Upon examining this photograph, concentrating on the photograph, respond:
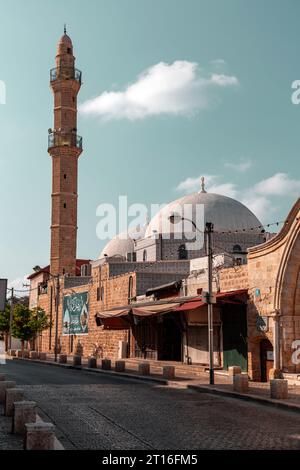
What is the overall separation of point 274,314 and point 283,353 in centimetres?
146

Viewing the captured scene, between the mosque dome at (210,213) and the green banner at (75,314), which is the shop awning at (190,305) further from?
the mosque dome at (210,213)

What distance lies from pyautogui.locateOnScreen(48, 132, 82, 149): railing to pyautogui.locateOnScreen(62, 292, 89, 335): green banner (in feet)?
46.3

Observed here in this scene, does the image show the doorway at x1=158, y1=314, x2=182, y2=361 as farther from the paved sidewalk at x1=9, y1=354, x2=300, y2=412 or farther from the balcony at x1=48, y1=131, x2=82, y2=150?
the balcony at x1=48, y1=131, x2=82, y2=150

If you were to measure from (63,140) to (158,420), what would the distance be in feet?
145

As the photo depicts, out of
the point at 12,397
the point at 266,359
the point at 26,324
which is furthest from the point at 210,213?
the point at 12,397

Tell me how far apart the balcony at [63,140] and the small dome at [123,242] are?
42.3 feet

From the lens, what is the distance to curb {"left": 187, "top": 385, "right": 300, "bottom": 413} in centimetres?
1489

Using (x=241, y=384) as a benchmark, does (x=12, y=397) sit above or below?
above

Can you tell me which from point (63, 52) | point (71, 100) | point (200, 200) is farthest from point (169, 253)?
point (63, 52)

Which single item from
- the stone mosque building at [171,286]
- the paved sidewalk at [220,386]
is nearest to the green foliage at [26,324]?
the stone mosque building at [171,286]

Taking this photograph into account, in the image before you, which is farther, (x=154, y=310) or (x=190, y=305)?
(x=154, y=310)

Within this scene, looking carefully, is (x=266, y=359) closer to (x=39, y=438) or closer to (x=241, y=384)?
(x=241, y=384)

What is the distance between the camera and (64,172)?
53.6m
